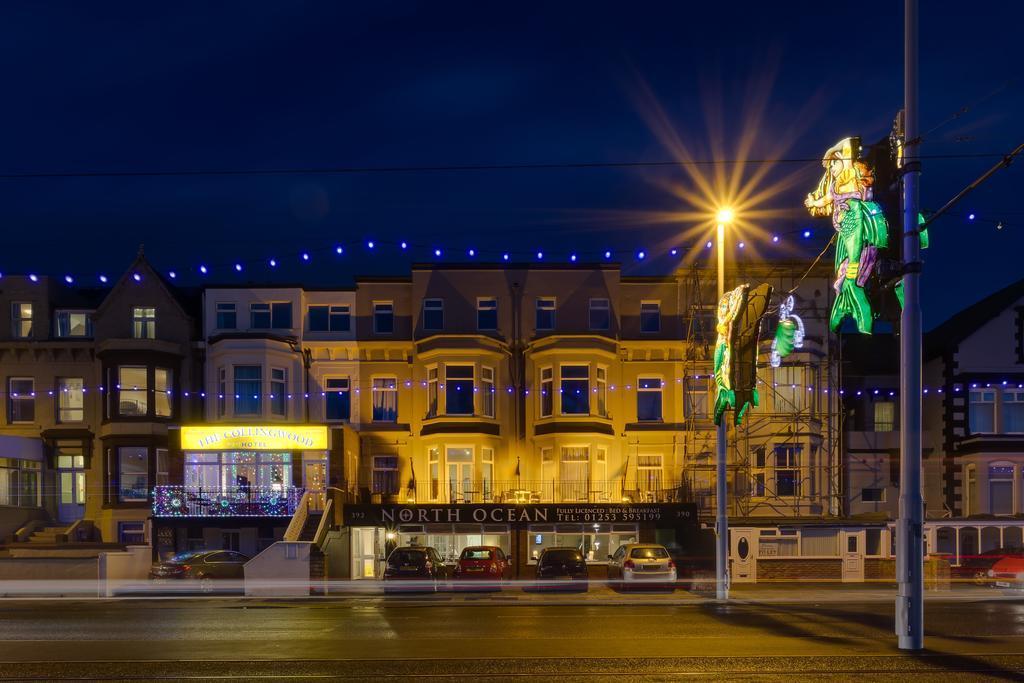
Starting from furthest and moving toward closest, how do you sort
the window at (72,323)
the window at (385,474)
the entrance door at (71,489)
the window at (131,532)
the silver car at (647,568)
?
1. the window at (72,323)
2. the window at (385,474)
3. the entrance door at (71,489)
4. the window at (131,532)
5. the silver car at (647,568)

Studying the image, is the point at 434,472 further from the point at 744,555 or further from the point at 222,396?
the point at 744,555

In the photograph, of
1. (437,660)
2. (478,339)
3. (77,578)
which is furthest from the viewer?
(478,339)

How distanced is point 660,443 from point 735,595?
39.1ft

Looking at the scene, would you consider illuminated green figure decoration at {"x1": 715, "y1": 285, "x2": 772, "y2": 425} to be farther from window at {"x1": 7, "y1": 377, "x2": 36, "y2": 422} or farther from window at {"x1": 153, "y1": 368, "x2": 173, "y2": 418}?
window at {"x1": 7, "y1": 377, "x2": 36, "y2": 422}

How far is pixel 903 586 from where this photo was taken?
664 inches

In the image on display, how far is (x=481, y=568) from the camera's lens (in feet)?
106

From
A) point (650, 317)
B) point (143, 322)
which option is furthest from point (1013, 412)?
point (143, 322)

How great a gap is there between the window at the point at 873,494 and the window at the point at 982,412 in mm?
4233

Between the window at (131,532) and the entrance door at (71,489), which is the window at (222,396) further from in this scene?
the entrance door at (71,489)

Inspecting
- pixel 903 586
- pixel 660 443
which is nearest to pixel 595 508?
pixel 660 443

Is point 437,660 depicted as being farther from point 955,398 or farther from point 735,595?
point 955,398

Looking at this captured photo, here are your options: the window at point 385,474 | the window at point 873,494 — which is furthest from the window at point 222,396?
the window at point 873,494

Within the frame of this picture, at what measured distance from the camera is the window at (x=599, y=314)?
137ft

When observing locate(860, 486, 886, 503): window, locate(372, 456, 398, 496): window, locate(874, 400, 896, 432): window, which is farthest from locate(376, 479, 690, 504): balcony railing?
locate(874, 400, 896, 432): window
